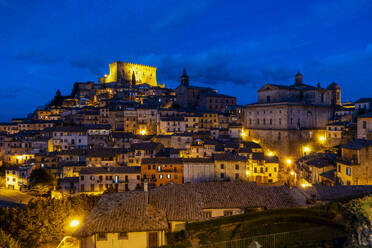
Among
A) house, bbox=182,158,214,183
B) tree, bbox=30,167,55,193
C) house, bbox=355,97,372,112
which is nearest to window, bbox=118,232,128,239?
house, bbox=182,158,214,183

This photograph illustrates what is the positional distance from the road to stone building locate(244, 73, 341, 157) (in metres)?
40.4

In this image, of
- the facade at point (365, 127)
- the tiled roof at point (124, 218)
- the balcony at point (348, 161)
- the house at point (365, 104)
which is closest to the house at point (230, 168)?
the balcony at point (348, 161)

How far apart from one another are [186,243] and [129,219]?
11.6 feet

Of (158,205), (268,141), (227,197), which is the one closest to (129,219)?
(158,205)

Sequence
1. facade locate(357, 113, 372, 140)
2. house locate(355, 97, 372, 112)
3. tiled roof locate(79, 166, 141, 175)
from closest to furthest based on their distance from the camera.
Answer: facade locate(357, 113, 372, 140) < tiled roof locate(79, 166, 141, 175) < house locate(355, 97, 372, 112)

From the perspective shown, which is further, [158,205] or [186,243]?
[158,205]

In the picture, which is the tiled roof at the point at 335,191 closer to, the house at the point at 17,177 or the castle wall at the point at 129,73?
the house at the point at 17,177

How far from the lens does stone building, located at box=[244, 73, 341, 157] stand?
42688 mm

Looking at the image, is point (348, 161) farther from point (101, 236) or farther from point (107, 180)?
point (107, 180)

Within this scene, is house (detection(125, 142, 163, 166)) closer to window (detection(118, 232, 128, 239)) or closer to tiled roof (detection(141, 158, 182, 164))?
tiled roof (detection(141, 158, 182, 164))

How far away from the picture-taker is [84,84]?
93.7 metres

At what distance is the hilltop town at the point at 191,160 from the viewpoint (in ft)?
54.0

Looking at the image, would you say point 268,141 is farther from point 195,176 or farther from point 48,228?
point 48,228

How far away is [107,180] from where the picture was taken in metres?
35.3
